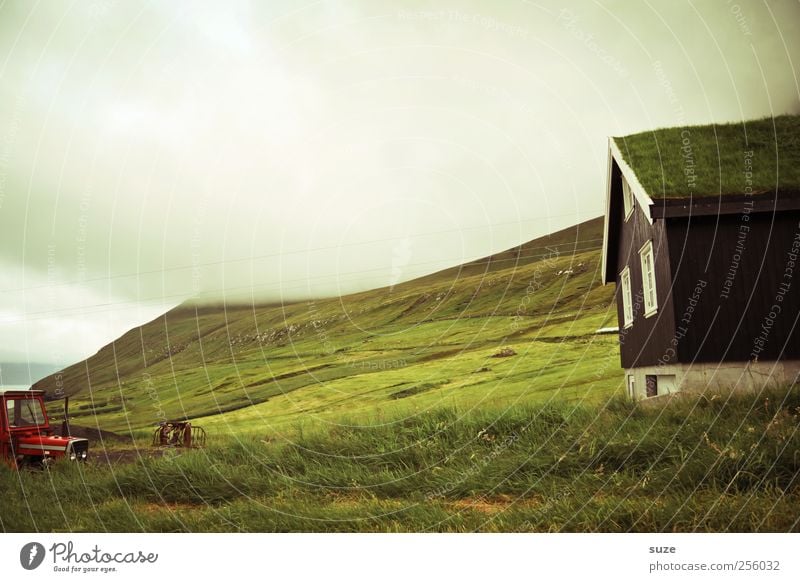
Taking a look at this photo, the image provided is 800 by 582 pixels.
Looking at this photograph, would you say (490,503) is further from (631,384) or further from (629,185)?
(629,185)

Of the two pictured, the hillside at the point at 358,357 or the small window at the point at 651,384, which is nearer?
the small window at the point at 651,384

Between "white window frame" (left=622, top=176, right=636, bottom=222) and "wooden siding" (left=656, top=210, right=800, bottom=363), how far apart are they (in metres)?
1.92

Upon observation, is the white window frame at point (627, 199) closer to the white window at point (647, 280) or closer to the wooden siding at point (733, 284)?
the white window at point (647, 280)

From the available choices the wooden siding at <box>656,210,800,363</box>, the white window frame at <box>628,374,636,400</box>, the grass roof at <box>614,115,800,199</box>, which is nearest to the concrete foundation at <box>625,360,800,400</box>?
the wooden siding at <box>656,210,800,363</box>

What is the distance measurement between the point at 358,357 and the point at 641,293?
5.97m

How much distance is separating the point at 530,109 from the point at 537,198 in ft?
5.43

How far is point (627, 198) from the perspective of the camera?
10047 mm

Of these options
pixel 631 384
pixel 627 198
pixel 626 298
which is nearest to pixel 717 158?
pixel 627 198

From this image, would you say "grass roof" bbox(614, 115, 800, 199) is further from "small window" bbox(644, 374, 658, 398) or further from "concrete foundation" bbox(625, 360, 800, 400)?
"small window" bbox(644, 374, 658, 398)

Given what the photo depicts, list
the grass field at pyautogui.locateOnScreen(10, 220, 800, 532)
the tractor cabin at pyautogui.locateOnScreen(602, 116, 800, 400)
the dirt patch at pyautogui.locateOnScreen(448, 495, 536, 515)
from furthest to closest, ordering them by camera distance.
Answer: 1. the tractor cabin at pyautogui.locateOnScreen(602, 116, 800, 400)
2. the dirt patch at pyautogui.locateOnScreen(448, 495, 536, 515)
3. the grass field at pyautogui.locateOnScreen(10, 220, 800, 532)

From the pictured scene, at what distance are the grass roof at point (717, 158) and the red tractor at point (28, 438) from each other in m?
8.67

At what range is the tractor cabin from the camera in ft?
24.1

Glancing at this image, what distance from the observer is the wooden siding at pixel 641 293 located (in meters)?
8.10

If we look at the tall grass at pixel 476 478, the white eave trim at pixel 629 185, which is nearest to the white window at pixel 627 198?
the white eave trim at pixel 629 185
